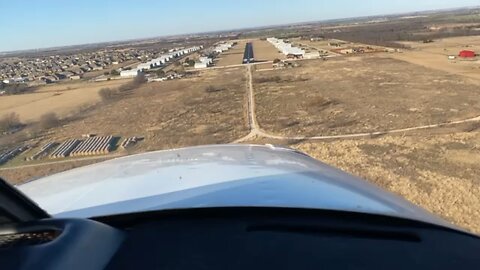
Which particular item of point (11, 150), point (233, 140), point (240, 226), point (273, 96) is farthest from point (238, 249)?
point (273, 96)

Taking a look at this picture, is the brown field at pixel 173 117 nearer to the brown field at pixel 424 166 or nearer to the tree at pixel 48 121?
the tree at pixel 48 121

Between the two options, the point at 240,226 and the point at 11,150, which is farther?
the point at 11,150

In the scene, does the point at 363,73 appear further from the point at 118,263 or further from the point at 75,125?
the point at 118,263

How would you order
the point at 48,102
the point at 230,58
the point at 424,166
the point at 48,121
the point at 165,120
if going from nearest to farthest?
1. the point at 424,166
2. the point at 165,120
3. the point at 48,121
4. the point at 48,102
5. the point at 230,58

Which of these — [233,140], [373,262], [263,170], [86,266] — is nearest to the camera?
[86,266]

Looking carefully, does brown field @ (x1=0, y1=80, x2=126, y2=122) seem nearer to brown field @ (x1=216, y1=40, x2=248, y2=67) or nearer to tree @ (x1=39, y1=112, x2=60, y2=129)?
tree @ (x1=39, y1=112, x2=60, y2=129)

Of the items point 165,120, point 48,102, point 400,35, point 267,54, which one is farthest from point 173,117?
point 400,35

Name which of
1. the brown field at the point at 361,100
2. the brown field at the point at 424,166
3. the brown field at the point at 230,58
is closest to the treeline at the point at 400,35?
the brown field at the point at 230,58

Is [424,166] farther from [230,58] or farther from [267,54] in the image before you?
[267,54]
